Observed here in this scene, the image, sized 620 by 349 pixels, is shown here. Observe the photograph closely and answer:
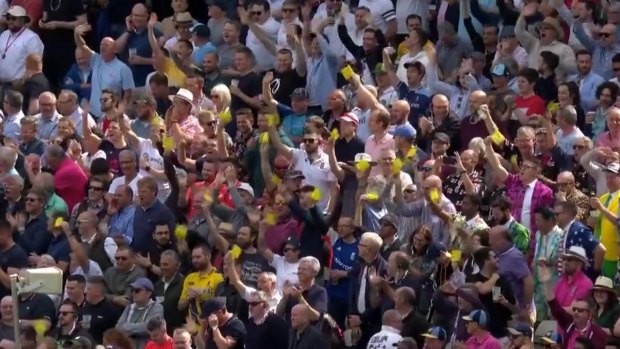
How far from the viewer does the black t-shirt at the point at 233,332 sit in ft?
64.6

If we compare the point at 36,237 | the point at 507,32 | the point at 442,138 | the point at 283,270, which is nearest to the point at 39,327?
the point at 36,237

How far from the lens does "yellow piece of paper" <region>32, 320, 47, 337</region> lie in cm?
2023

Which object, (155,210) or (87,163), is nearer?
(155,210)

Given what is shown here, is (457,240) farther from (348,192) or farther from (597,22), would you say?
(597,22)

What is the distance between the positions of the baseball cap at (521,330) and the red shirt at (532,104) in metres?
4.23

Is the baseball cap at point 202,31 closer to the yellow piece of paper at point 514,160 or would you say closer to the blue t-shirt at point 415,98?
the blue t-shirt at point 415,98

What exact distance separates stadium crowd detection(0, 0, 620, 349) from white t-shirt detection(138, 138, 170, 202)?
2cm

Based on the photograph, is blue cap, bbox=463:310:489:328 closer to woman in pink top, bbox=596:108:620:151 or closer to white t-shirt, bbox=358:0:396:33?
woman in pink top, bbox=596:108:620:151

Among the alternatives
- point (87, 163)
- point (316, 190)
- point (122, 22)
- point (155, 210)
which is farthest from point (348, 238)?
point (122, 22)

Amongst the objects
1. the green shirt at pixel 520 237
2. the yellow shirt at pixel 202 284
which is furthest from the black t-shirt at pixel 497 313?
the yellow shirt at pixel 202 284

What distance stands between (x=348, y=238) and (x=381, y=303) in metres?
0.92

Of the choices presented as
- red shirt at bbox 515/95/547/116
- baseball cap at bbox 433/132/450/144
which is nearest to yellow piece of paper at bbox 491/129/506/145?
baseball cap at bbox 433/132/450/144

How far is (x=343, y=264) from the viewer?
20.7 meters

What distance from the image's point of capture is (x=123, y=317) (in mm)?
20688
